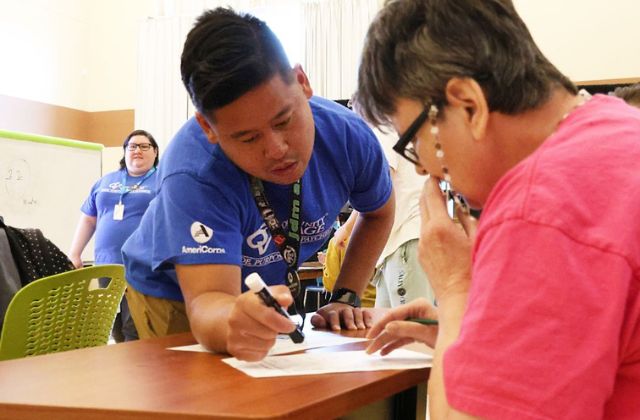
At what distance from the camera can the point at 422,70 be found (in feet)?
2.92

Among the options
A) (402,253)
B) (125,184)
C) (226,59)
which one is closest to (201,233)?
(226,59)

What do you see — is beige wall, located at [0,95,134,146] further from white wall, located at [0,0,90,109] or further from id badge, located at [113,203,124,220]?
id badge, located at [113,203,124,220]

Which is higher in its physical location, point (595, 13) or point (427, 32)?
point (595, 13)

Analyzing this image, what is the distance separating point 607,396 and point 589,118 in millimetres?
300

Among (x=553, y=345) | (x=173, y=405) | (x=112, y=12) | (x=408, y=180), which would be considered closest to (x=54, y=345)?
(x=173, y=405)

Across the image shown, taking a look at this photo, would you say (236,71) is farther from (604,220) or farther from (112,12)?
(112,12)

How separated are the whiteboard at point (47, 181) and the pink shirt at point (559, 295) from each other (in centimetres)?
515

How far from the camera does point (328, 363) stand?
120 centimetres

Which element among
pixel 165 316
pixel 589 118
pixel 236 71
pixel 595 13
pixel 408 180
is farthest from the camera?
pixel 595 13

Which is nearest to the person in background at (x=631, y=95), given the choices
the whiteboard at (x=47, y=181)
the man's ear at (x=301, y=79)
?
the man's ear at (x=301, y=79)

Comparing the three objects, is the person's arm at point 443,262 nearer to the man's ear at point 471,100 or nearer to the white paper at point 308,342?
the man's ear at point 471,100

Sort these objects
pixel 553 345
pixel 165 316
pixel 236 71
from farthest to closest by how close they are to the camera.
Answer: pixel 165 316 → pixel 236 71 → pixel 553 345

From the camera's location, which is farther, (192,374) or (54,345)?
(54,345)

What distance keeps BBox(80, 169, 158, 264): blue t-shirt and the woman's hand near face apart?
3.99m
